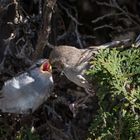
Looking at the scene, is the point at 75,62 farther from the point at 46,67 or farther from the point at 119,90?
the point at 119,90

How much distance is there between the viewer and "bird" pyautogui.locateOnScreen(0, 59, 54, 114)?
8.91 feet

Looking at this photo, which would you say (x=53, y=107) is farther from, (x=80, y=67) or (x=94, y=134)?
(x=94, y=134)

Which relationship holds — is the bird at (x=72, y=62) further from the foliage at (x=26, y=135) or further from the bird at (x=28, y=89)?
the foliage at (x=26, y=135)

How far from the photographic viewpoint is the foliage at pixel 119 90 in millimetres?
2070

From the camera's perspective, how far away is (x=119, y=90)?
2.05 m

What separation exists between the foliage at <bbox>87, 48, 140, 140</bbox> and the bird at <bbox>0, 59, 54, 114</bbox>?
1.87 feet

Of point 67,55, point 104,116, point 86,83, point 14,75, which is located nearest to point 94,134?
point 104,116

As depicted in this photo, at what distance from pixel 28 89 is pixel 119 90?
817mm

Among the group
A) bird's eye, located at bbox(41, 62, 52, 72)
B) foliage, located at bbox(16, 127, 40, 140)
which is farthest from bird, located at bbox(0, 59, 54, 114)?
foliage, located at bbox(16, 127, 40, 140)

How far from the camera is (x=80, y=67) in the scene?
8.79 ft

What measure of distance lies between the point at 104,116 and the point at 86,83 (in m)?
0.43

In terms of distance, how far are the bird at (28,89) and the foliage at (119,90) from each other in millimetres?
570

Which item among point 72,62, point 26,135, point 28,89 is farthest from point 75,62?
point 26,135

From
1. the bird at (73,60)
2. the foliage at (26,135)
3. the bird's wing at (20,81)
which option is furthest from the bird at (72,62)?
the foliage at (26,135)
